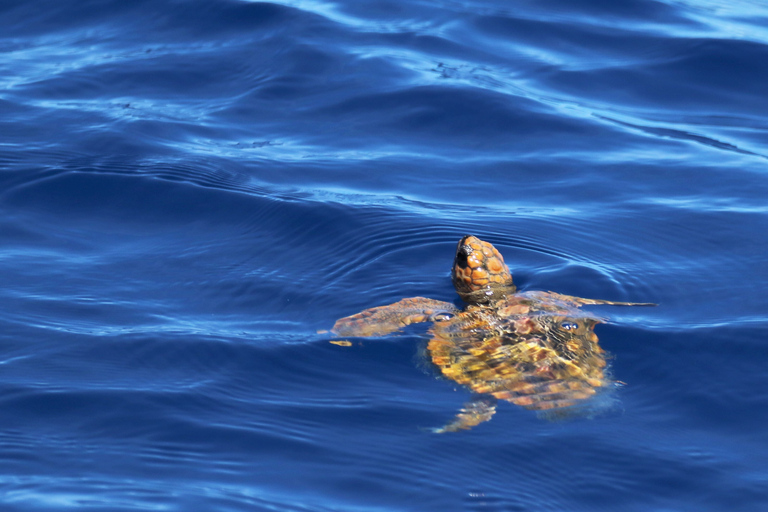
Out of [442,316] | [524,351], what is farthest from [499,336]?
[442,316]

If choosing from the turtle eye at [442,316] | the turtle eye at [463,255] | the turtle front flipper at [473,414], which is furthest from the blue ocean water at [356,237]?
the turtle eye at [463,255]

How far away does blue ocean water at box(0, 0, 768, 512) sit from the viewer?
17.2ft

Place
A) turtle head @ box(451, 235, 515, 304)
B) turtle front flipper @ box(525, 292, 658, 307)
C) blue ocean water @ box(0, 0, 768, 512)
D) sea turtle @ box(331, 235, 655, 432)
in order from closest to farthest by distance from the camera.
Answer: blue ocean water @ box(0, 0, 768, 512)
sea turtle @ box(331, 235, 655, 432)
turtle front flipper @ box(525, 292, 658, 307)
turtle head @ box(451, 235, 515, 304)

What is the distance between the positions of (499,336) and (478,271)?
0.88 meters

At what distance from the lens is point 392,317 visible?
6777 mm

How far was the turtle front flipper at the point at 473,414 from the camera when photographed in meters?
5.57

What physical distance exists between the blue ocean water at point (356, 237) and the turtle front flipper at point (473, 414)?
88 mm

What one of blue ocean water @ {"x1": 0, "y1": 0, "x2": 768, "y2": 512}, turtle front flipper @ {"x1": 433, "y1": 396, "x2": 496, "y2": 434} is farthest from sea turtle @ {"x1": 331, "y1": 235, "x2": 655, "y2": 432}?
blue ocean water @ {"x1": 0, "y1": 0, "x2": 768, "y2": 512}

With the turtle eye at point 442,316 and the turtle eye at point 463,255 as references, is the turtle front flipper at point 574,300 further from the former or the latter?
the turtle eye at point 442,316

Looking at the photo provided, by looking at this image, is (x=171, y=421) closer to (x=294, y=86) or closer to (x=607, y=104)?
(x=294, y=86)

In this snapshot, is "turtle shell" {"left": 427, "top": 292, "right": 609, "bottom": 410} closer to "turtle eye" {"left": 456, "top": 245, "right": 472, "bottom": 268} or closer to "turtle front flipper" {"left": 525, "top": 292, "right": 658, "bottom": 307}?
"turtle front flipper" {"left": 525, "top": 292, "right": 658, "bottom": 307}

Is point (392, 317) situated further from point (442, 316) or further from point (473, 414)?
point (473, 414)

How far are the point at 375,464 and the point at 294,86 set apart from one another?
821cm

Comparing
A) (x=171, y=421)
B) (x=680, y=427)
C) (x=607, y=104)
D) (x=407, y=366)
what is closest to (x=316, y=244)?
(x=407, y=366)
